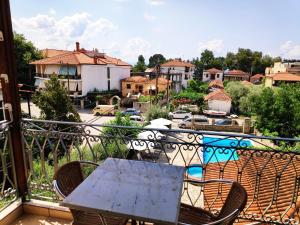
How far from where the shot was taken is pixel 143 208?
165 centimetres

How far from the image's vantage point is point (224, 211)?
2.09 meters

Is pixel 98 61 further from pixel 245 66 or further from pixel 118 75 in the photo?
pixel 245 66

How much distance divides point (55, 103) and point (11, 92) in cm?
1242

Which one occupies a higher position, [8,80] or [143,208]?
[8,80]

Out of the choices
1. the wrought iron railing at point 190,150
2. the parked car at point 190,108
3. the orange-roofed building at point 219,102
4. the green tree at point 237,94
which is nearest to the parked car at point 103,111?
the parked car at point 190,108

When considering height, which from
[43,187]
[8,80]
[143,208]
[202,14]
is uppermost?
[202,14]

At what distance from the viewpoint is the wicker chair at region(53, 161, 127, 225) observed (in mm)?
2061

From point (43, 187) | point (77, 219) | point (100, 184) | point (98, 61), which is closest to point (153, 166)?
point (100, 184)

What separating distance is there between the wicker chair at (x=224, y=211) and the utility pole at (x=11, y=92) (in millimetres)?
2147

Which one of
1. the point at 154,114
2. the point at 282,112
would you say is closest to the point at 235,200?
the point at 282,112

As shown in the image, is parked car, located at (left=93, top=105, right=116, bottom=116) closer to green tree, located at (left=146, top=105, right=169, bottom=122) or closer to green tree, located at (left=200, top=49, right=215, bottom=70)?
green tree, located at (left=146, top=105, right=169, bottom=122)

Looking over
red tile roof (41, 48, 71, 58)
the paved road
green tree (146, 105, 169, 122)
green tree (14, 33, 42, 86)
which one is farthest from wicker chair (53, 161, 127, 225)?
red tile roof (41, 48, 71, 58)

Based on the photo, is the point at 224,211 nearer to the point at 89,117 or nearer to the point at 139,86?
the point at 89,117

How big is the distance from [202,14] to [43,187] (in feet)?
18.2
